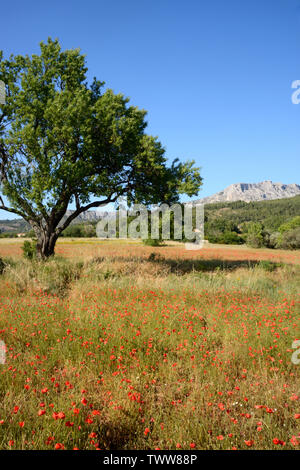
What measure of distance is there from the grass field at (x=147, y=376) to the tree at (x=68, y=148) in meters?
8.42

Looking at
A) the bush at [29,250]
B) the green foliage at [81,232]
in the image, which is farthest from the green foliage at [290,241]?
the bush at [29,250]

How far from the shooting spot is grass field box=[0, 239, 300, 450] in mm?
2920

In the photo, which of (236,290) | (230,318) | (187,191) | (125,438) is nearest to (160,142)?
(187,191)

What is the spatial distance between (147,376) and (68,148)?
13.4 meters

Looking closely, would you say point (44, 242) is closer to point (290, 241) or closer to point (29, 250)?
point (29, 250)

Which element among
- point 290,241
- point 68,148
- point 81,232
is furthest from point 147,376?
point 81,232

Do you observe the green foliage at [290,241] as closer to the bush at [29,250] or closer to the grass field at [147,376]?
the bush at [29,250]

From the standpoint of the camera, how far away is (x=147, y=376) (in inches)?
161

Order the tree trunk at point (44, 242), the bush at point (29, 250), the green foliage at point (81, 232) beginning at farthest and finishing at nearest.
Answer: the green foliage at point (81, 232), the bush at point (29, 250), the tree trunk at point (44, 242)

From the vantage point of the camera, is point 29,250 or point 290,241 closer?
point 29,250

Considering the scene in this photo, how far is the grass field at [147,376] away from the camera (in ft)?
9.58
